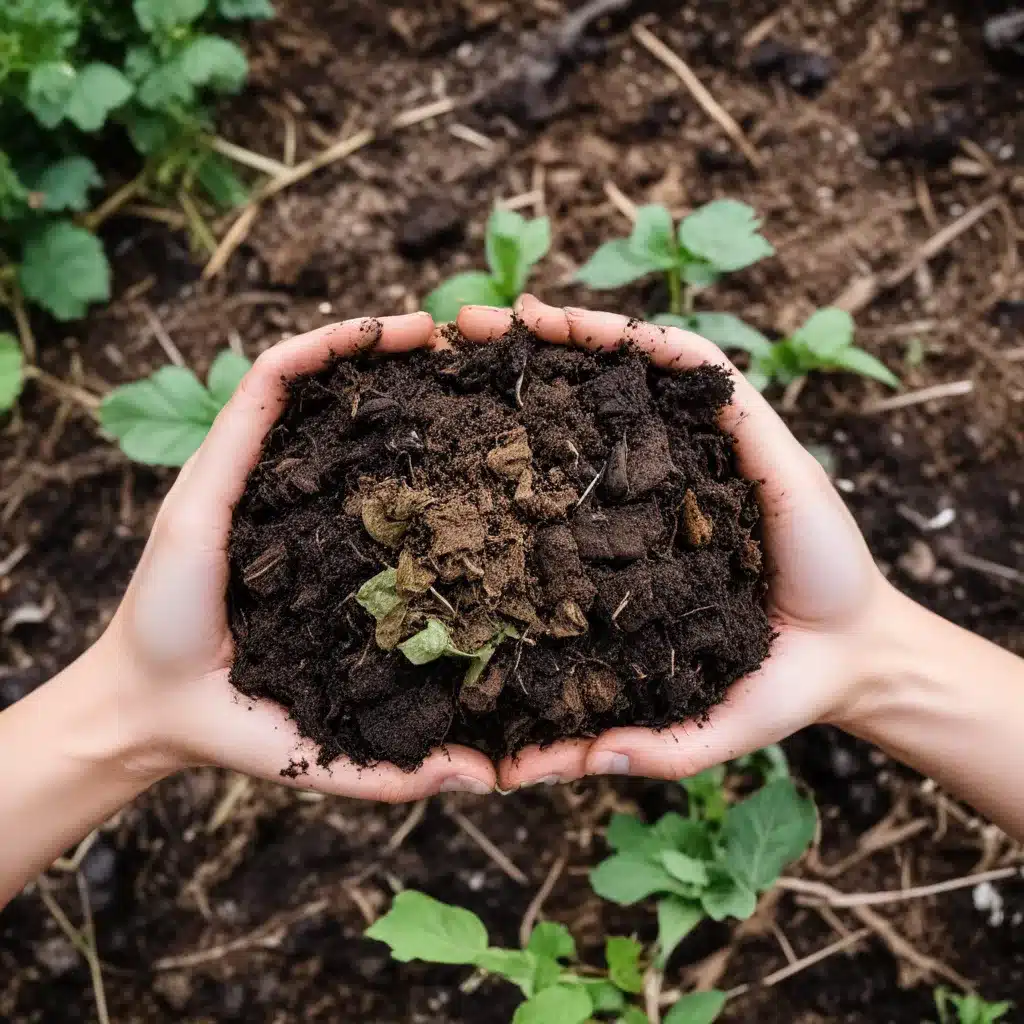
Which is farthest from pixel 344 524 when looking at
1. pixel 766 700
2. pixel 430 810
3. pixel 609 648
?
pixel 430 810

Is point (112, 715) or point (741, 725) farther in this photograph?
point (112, 715)

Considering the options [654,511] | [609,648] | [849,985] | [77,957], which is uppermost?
[654,511]

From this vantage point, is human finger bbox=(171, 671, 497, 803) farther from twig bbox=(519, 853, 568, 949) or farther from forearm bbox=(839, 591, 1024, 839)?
forearm bbox=(839, 591, 1024, 839)

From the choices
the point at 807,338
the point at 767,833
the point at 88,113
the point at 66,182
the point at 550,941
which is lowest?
the point at 550,941

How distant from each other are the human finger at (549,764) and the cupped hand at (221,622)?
5cm

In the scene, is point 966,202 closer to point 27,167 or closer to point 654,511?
point 654,511

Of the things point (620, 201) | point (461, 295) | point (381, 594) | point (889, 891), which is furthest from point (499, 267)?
point (889, 891)

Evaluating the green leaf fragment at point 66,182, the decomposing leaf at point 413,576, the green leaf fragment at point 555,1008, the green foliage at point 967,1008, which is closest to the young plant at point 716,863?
the green leaf fragment at point 555,1008

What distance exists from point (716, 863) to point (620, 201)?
1.71 metres

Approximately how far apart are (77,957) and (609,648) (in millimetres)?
1713

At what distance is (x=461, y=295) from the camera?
2150 millimetres

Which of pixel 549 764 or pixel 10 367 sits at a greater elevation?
pixel 10 367

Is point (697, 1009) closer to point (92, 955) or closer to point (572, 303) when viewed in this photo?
point (92, 955)

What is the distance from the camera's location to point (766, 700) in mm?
1805
